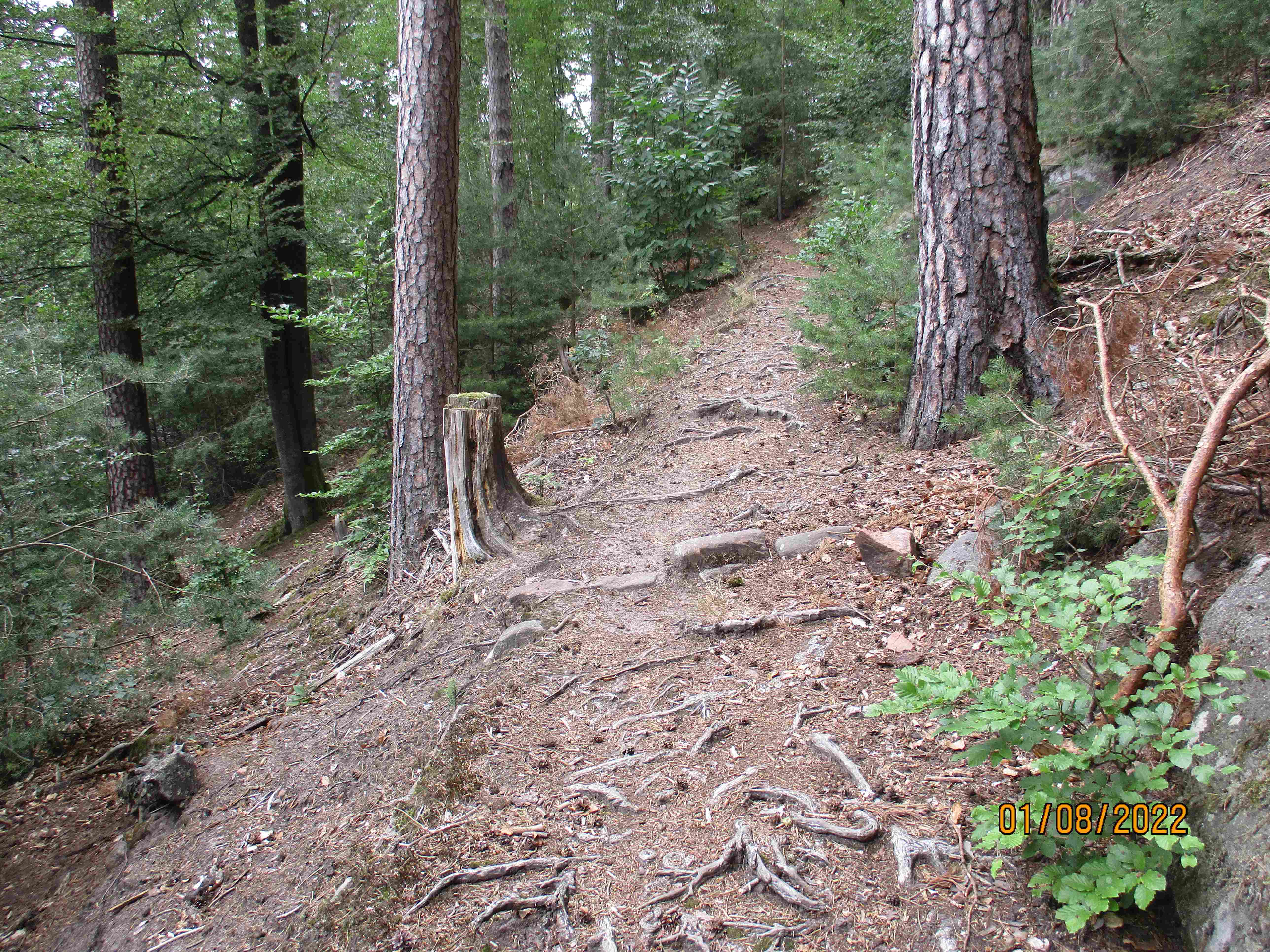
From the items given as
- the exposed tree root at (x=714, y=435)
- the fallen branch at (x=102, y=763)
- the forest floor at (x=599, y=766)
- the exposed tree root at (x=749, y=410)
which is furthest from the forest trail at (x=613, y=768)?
the exposed tree root at (x=714, y=435)

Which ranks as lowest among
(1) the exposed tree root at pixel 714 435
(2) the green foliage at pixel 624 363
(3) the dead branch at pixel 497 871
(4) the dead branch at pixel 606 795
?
(3) the dead branch at pixel 497 871

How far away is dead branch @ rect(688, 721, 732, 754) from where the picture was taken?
9.41 ft

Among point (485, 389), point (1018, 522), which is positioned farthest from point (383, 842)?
point (485, 389)

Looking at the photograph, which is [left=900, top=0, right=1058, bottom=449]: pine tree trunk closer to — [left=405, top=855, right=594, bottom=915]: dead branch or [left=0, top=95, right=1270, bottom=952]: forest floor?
[left=0, top=95, right=1270, bottom=952]: forest floor

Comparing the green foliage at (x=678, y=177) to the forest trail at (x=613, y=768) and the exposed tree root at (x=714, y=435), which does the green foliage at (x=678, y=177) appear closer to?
the exposed tree root at (x=714, y=435)

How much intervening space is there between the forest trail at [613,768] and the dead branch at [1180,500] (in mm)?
682

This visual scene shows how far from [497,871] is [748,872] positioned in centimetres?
88

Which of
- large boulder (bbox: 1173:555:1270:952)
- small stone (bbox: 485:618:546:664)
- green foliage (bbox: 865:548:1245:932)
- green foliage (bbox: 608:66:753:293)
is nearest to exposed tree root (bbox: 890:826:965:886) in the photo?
green foliage (bbox: 865:548:1245:932)

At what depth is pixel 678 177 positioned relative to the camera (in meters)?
10.8

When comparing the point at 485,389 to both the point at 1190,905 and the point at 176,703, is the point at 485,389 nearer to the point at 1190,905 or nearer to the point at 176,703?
the point at 176,703

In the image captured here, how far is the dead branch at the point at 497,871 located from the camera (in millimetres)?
2471

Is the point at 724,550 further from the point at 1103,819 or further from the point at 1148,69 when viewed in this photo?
the point at 1148,69

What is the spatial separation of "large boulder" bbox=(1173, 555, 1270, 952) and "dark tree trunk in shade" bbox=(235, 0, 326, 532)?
8.39m

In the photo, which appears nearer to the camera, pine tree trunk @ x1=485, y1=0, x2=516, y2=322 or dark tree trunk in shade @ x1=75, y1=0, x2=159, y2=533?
dark tree trunk in shade @ x1=75, y1=0, x2=159, y2=533
